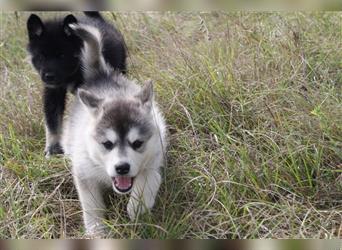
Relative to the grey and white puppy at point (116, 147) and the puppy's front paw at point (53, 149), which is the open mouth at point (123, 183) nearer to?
the grey and white puppy at point (116, 147)

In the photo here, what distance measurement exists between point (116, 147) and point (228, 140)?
860 millimetres

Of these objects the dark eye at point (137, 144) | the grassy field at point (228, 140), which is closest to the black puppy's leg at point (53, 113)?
the grassy field at point (228, 140)

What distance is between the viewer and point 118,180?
3686mm

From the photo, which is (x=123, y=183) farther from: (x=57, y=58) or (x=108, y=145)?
(x=57, y=58)

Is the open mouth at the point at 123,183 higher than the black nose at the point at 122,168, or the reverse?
the black nose at the point at 122,168

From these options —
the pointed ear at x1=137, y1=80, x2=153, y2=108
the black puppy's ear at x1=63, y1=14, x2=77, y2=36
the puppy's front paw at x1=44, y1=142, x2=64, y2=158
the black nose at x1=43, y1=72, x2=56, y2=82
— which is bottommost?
the puppy's front paw at x1=44, y1=142, x2=64, y2=158

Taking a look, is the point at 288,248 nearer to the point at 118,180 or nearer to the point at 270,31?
the point at 118,180

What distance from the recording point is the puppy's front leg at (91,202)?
150 inches

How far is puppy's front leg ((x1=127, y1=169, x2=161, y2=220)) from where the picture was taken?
371cm

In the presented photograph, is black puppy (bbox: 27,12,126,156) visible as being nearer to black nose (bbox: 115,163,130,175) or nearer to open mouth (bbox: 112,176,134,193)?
open mouth (bbox: 112,176,134,193)

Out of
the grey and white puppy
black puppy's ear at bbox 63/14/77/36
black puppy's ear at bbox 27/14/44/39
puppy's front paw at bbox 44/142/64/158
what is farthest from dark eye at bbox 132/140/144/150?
black puppy's ear at bbox 27/14/44/39

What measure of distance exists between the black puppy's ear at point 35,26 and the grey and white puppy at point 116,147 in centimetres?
66

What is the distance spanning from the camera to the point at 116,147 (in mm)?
3625

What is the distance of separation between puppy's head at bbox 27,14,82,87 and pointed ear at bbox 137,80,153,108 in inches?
31.8
